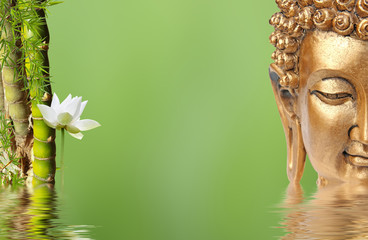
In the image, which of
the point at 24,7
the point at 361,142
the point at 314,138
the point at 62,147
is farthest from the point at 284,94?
the point at 24,7

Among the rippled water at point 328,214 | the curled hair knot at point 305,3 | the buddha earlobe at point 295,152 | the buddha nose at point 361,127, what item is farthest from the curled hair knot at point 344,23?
the rippled water at point 328,214

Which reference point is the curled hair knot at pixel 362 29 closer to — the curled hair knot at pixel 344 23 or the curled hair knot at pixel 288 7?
the curled hair knot at pixel 344 23

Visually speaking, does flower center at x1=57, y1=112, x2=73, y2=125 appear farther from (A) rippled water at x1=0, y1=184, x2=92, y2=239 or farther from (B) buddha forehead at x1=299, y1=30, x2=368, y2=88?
(B) buddha forehead at x1=299, y1=30, x2=368, y2=88

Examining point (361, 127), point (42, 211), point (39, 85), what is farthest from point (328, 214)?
point (39, 85)

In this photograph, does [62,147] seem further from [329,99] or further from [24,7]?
[329,99]

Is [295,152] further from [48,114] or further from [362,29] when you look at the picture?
[48,114]

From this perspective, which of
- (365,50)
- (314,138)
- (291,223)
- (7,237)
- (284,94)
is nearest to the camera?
(7,237)
